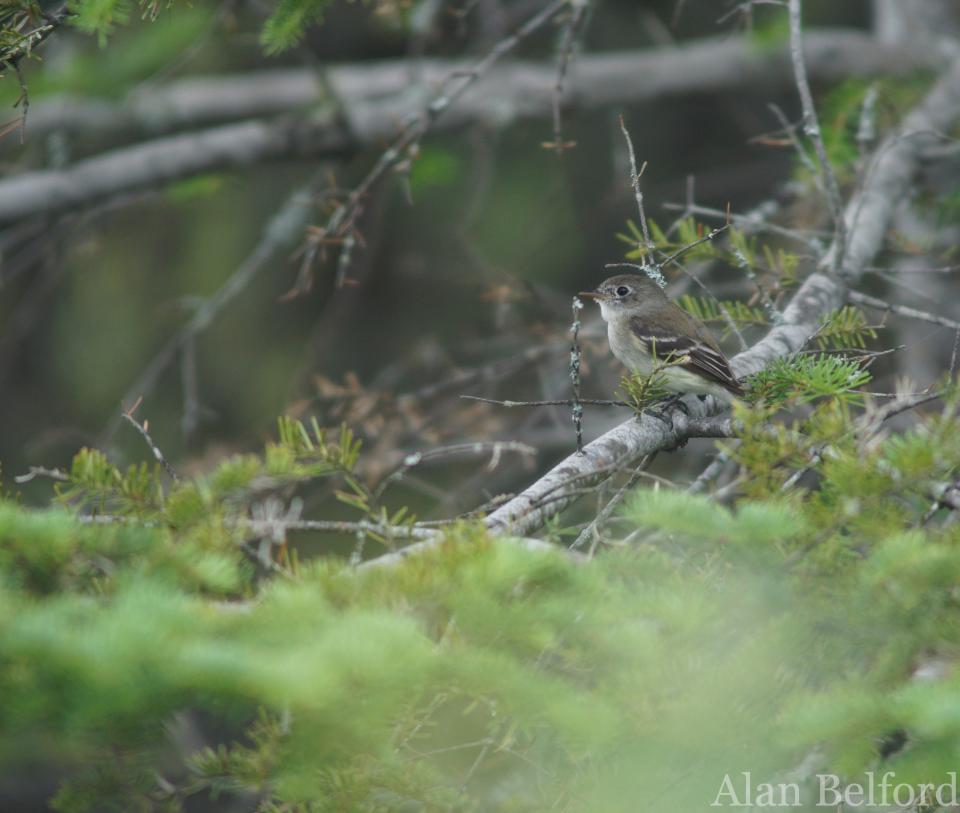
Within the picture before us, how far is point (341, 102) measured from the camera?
6754 millimetres

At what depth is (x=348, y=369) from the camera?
10.0m

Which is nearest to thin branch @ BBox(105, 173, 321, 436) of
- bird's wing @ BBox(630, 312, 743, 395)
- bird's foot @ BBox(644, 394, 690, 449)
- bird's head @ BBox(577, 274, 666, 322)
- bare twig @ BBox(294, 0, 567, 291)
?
bare twig @ BBox(294, 0, 567, 291)

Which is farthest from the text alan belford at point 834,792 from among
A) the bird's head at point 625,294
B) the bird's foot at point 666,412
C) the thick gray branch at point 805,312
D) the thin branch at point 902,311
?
the bird's head at point 625,294

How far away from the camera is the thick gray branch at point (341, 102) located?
673 centimetres

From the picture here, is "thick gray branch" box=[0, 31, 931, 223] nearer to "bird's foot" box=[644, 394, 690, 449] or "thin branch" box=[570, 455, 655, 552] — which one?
"bird's foot" box=[644, 394, 690, 449]

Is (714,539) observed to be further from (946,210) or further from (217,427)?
(217,427)

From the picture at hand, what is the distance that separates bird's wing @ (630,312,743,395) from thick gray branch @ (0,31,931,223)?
6.85 feet

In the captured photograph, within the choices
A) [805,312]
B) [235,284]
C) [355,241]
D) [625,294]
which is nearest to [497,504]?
[805,312]

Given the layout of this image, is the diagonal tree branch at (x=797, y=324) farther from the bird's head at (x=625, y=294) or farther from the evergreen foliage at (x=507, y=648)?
the bird's head at (x=625, y=294)

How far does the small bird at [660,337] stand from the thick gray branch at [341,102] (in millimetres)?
1743

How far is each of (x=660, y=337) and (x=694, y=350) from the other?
32.3 inches

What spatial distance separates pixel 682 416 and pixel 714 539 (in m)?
2.13

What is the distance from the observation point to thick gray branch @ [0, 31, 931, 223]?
673 centimetres

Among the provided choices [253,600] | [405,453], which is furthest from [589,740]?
[405,453]
